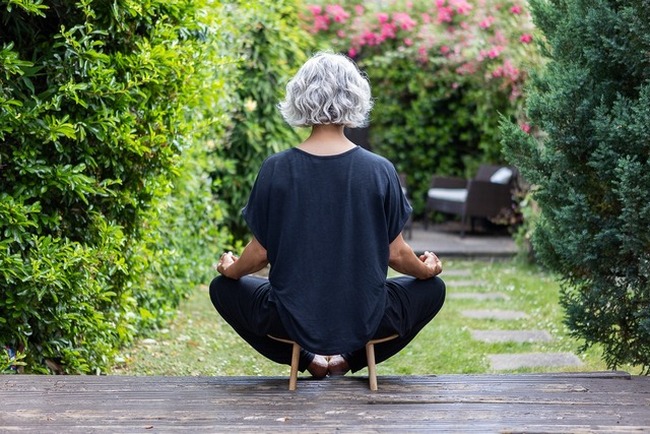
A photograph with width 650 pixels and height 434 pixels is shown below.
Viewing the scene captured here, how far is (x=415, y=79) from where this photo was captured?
12.5 m

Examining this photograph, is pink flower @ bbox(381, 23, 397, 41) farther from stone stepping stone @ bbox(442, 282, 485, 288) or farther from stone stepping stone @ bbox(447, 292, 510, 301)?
stone stepping stone @ bbox(447, 292, 510, 301)

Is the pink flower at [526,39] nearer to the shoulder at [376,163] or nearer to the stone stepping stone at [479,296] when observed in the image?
the stone stepping stone at [479,296]

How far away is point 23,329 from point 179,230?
2.21 meters

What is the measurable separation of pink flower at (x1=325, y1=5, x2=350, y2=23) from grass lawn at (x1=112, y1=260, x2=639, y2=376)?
594 cm

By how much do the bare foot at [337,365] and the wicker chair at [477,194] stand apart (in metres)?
6.94

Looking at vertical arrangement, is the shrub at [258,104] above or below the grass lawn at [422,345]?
above

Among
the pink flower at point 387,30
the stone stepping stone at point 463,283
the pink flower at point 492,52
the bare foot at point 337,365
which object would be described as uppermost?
the pink flower at point 492,52

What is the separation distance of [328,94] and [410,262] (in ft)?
2.26

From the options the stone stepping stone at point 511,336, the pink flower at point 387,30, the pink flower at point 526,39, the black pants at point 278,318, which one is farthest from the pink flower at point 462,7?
the black pants at point 278,318

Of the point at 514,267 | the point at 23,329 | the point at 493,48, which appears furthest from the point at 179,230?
the point at 493,48

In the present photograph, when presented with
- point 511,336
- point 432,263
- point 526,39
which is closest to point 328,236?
point 432,263

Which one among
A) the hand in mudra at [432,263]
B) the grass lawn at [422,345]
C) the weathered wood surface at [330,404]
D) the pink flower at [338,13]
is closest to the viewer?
the weathered wood surface at [330,404]

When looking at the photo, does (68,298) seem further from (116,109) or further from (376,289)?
(376,289)

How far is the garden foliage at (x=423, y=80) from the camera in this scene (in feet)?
38.9
